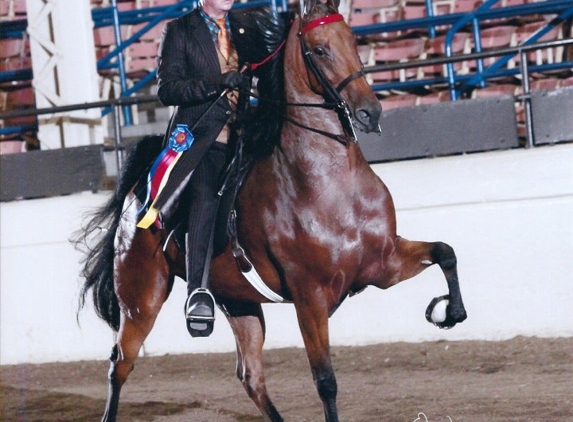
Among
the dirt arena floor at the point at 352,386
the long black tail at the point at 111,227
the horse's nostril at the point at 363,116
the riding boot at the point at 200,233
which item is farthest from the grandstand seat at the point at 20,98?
the horse's nostril at the point at 363,116

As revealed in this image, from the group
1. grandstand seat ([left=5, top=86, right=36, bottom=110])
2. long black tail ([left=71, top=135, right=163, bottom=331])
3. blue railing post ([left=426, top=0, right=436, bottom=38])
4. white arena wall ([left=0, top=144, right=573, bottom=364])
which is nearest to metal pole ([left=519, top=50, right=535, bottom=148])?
white arena wall ([left=0, top=144, right=573, bottom=364])

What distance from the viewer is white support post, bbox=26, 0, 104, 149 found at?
8641mm

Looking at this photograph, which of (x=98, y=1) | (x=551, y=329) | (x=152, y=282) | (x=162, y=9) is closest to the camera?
(x=152, y=282)

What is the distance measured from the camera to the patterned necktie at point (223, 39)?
4797 mm

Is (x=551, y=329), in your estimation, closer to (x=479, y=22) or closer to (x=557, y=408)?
(x=557, y=408)

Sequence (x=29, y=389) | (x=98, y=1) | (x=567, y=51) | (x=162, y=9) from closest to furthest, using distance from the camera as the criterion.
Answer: (x=29, y=389)
(x=567, y=51)
(x=162, y=9)
(x=98, y=1)

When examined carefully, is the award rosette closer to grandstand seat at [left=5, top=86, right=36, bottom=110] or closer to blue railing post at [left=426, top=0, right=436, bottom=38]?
blue railing post at [left=426, top=0, right=436, bottom=38]

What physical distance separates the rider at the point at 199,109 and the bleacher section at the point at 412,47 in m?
3.25

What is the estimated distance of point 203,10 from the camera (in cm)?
478

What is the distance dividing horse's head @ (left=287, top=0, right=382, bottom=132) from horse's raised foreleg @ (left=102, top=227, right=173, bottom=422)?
1446 millimetres

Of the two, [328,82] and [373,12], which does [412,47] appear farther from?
[328,82]

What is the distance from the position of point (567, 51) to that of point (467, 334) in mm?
3282

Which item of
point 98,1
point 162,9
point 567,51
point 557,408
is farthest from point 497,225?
point 98,1
